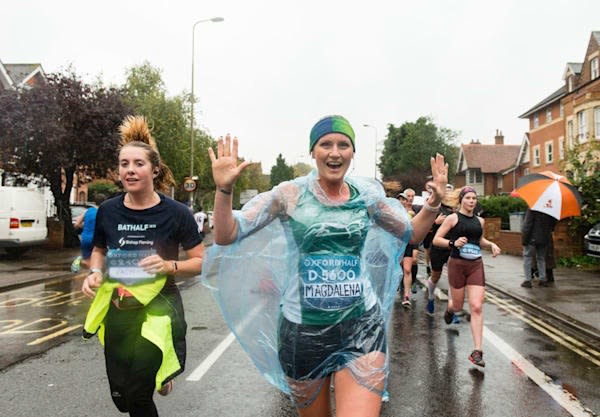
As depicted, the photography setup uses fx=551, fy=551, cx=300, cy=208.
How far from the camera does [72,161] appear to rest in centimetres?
1919

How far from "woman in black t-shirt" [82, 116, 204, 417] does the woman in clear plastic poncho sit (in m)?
0.28

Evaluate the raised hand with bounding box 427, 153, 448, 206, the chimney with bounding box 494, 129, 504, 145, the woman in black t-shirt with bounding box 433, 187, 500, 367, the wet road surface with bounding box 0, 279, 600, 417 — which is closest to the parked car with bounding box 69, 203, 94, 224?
the wet road surface with bounding box 0, 279, 600, 417

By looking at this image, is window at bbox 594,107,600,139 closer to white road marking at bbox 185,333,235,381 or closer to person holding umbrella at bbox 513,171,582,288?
person holding umbrella at bbox 513,171,582,288

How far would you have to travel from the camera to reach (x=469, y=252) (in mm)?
6148

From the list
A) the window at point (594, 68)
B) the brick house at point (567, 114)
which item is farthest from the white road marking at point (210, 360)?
the window at point (594, 68)

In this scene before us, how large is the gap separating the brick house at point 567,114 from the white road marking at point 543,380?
1006 inches

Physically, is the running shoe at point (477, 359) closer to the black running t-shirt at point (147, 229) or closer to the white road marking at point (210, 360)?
the white road marking at point (210, 360)

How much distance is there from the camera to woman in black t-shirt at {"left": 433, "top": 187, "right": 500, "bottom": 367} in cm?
601

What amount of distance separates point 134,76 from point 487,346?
39.1 meters

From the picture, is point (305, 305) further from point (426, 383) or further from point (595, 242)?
point (595, 242)

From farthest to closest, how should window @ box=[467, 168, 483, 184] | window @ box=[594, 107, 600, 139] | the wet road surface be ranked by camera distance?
window @ box=[467, 168, 483, 184] → window @ box=[594, 107, 600, 139] → the wet road surface

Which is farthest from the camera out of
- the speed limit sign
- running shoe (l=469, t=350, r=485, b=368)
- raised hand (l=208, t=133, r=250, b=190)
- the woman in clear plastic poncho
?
the speed limit sign

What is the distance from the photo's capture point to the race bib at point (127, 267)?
2996 millimetres

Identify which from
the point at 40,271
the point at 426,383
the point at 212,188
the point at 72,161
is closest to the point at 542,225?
the point at 426,383
